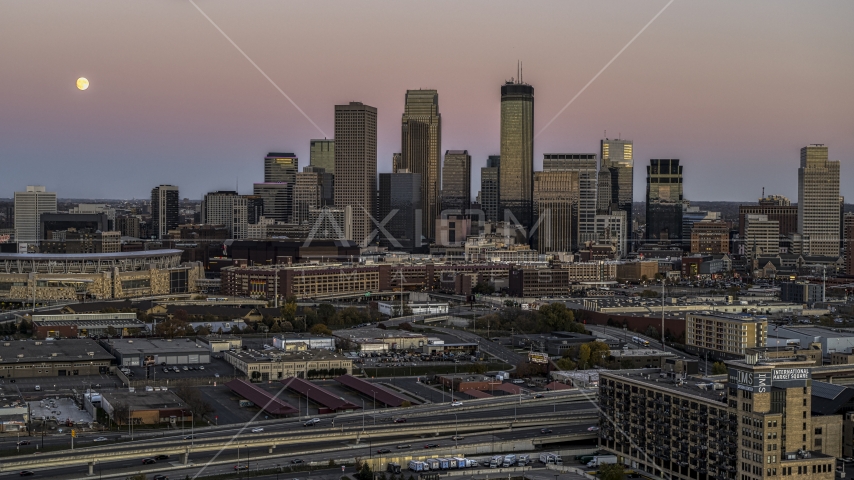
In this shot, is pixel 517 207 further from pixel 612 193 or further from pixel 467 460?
pixel 467 460

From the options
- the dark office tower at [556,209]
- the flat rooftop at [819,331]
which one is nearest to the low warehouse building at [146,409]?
the flat rooftop at [819,331]

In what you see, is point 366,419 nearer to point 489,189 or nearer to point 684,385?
point 684,385

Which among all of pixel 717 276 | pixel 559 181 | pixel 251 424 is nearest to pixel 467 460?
pixel 251 424

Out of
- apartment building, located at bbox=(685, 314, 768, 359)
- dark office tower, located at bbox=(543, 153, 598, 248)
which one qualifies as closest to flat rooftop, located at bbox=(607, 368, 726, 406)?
apartment building, located at bbox=(685, 314, 768, 359)

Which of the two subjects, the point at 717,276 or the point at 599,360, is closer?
the point at 599,360

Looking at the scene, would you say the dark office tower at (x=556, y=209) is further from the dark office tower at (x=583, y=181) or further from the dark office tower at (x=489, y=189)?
the dark office tower at (x=489, y=189)

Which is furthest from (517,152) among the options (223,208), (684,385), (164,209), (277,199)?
(684,385)
